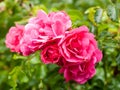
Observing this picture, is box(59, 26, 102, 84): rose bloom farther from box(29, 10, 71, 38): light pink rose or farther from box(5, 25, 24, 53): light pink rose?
box(5, 25, 24, 53): light pink rose

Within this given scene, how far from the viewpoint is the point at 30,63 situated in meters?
1.58

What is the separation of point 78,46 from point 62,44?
6 centimetres

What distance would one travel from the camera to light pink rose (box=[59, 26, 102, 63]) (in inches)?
49.9

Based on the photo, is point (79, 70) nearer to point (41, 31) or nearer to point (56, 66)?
point (41, 31)

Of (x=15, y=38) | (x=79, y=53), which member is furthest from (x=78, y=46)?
(x=15, y=38)

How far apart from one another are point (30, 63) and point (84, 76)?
0.96 ft

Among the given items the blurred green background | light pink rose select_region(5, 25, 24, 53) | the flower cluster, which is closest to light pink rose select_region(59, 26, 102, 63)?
the flower cluster

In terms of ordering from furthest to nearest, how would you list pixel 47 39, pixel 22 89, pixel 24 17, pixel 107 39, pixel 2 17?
pixel 2 17 < pixel 24 17 < pixel 22 89 < pixel 107 39 < pixel 47 39

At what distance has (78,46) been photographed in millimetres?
1305

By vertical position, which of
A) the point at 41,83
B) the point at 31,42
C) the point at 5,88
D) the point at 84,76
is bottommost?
the point at 5,88

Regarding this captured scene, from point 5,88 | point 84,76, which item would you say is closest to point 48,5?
point 5,88

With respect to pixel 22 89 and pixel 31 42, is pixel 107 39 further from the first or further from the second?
pixel 22 89

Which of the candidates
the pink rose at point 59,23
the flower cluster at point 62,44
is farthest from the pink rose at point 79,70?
the pink rose at point 59,23

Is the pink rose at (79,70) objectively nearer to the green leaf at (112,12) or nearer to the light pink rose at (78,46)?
the light pink rose at (78,46)
